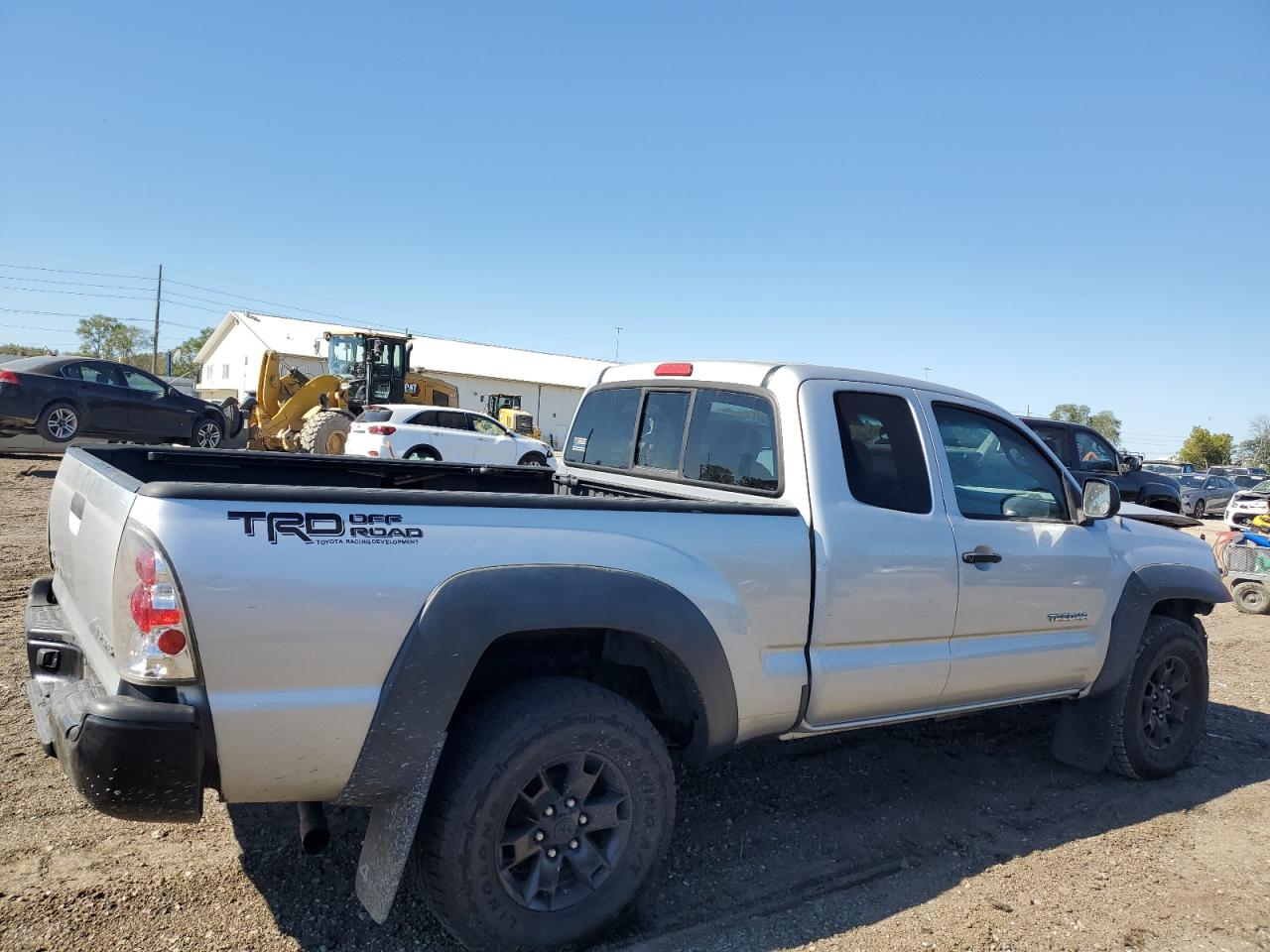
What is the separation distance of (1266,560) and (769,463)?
897 centimetres

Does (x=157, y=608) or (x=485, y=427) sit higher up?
(x=485, y=427)

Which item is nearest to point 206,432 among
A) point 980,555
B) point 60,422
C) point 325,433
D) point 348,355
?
point 325,433

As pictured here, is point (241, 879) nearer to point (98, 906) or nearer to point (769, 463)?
point (98, 906)

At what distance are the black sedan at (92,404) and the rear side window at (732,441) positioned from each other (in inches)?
546

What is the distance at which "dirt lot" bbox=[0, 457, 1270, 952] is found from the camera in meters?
3.01

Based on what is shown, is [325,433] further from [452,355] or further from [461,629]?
[452,355]

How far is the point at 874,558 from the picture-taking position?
3.53 metres

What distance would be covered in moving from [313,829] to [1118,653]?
3933 millimetres

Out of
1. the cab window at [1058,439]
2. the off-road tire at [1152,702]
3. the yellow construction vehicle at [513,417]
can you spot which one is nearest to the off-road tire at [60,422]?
the yellow construction vehicle at [513,417]

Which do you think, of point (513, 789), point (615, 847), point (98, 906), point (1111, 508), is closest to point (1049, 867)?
point (1111, 508)

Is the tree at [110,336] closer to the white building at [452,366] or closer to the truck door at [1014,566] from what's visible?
the white building at [452,366]

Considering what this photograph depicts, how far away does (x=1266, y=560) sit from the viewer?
32.2ft

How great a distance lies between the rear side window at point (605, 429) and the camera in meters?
4.54

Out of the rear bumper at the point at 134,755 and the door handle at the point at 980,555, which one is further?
the door handle at the point at 980,555
